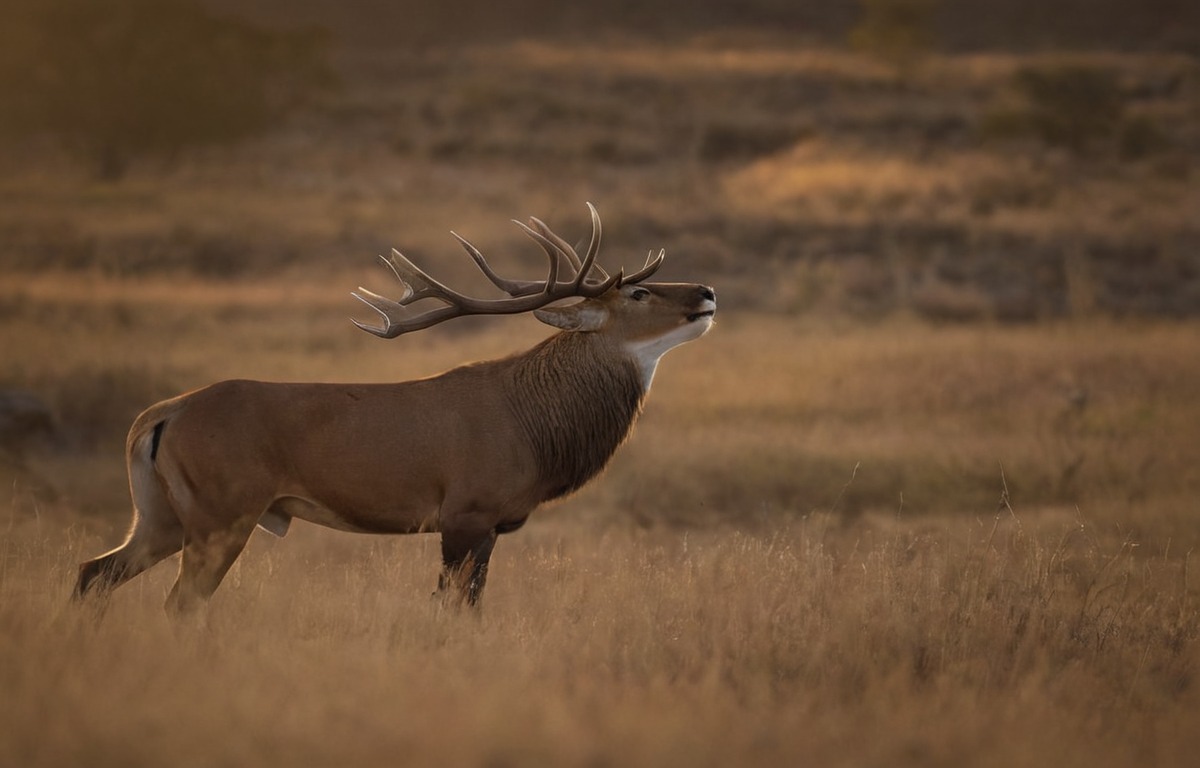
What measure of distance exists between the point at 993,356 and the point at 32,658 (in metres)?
14.5

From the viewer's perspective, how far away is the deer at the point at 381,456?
738 centimetres

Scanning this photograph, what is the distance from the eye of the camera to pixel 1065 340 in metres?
20.2

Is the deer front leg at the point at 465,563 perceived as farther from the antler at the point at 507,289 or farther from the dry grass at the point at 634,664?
the antler at the point at 507,289

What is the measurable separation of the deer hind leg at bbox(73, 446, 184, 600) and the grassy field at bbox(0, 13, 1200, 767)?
300 millimetres

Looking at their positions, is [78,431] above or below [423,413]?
below

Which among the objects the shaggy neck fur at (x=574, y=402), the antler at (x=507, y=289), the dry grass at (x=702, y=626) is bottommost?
the dry grass at (x=702, y=626)

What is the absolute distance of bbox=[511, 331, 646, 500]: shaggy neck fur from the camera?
830 centimetres

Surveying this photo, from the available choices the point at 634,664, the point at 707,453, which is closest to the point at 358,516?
the point at 634,664

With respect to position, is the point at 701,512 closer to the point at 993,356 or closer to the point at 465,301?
the point at 465,301

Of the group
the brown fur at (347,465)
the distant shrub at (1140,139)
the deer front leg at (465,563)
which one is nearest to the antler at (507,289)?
the brown fur at (347,465)

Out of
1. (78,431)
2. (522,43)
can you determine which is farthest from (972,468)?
(522,43)

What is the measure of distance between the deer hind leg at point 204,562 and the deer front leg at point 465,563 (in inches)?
40.1

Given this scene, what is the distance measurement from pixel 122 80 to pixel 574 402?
3370cm

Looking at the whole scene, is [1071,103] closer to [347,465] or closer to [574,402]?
[574,402]
